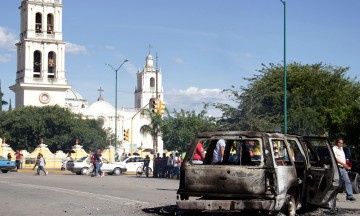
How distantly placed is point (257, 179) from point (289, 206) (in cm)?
97

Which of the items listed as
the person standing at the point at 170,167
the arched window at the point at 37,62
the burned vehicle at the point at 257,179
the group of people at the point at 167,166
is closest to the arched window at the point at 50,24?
the arched window at the point at 37,62

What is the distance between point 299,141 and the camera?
14.4 metres

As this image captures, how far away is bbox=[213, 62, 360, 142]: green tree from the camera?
43812 mm

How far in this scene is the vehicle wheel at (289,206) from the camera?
43.3 feet

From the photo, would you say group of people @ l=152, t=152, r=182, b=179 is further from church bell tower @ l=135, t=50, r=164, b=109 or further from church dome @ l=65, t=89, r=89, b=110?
church bell tower @ l=135, t=50, r=164, b=109

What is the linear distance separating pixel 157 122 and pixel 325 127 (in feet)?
156

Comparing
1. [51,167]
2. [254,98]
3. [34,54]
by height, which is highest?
[34,54]

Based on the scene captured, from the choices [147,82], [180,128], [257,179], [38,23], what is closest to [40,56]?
[38,23]

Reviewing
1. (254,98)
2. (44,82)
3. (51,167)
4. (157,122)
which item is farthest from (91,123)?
(254,98)

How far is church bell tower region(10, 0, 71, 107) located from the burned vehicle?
94523 millimetres

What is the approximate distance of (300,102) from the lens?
4584 cm

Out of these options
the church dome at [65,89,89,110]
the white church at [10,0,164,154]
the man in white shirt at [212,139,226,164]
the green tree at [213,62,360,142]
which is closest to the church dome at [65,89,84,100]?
the church dome at [65,89,89,110]

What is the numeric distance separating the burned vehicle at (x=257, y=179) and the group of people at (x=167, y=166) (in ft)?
76.6

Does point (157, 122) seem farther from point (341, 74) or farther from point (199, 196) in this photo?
point (199, 196)
